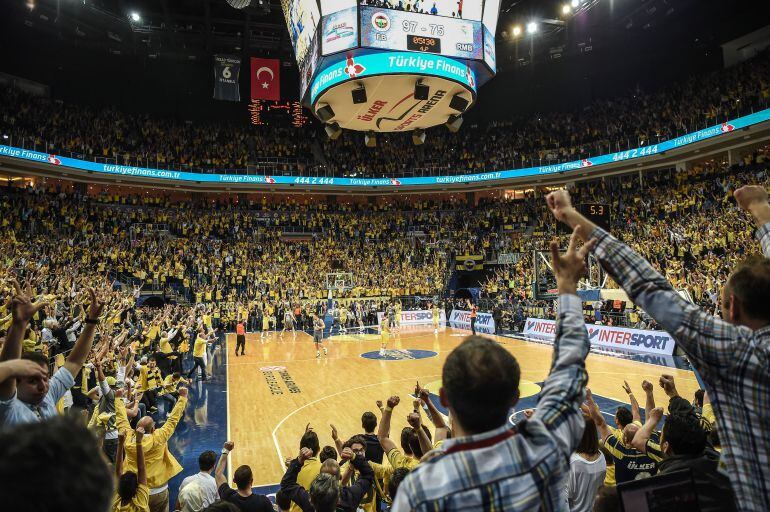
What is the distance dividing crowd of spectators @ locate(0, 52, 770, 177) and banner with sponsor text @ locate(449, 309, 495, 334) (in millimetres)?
13018

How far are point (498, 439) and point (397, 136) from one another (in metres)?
43.4

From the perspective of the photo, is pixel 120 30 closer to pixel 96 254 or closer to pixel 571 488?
pixel 96 254

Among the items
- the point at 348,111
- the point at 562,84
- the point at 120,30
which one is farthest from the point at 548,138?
the point at 120,30

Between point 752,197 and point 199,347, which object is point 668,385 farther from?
point 199,347

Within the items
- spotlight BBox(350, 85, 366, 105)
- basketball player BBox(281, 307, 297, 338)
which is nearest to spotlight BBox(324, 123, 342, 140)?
spotlight BBox(350, 85, 366, 105)

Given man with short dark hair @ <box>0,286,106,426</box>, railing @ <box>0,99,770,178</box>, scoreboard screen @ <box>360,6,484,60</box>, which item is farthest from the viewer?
railing @ <box>0,99,770,178</box>

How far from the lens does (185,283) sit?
2947 cm

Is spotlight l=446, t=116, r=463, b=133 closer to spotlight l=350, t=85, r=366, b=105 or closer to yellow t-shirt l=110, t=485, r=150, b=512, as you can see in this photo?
spotlight l=350, t=85, r=366, b=105

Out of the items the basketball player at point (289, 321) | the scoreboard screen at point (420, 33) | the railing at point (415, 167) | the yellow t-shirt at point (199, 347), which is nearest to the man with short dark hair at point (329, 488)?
the scoreboard screen at point (420, 33)

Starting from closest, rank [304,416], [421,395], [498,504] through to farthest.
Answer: [498,504] → [421,395] → [304,416]

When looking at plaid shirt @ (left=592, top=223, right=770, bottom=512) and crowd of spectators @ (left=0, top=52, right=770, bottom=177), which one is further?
crowd of spectators @ (left=0, top=52, right=770, bottom=177)

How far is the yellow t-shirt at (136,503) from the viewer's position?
406 centimetres

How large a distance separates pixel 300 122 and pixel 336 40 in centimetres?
3048

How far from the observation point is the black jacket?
3.78 meters
